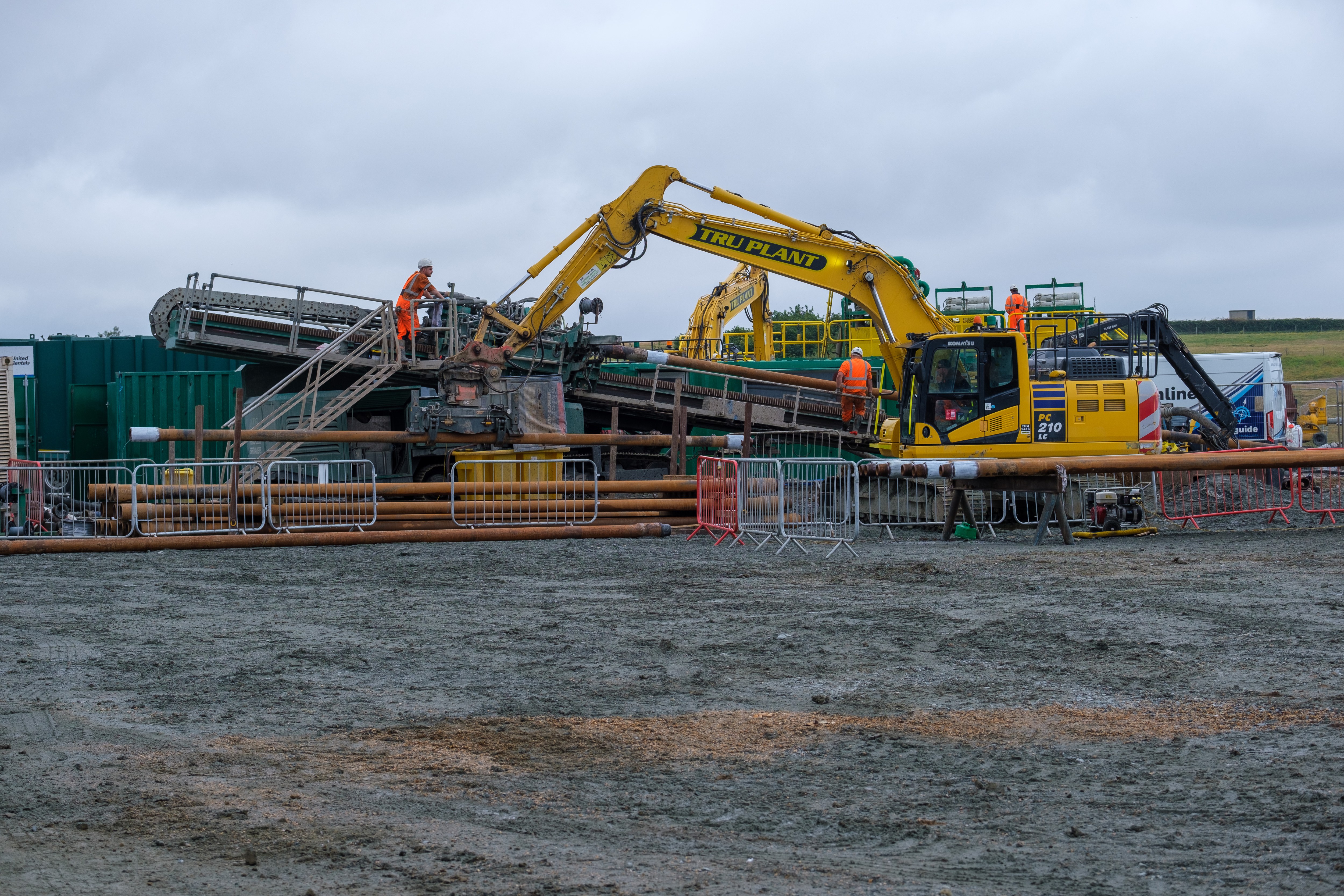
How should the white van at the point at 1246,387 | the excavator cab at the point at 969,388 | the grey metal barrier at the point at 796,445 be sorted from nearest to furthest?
1. the excavator cab at the point at 969,388
2. the grey metal barrier at the point at 796,445
3. the white van at the point at 1246,387

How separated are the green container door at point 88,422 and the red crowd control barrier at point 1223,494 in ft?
64.9

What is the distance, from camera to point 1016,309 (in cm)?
2652

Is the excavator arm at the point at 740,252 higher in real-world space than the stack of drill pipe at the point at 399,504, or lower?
higher

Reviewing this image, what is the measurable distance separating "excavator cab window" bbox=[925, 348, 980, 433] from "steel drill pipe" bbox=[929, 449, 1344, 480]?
1.29 metres

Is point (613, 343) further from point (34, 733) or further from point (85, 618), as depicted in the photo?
point (34, 733)

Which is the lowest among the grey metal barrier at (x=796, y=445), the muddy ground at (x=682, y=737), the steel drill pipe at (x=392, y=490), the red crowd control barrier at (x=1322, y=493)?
the muddy ground at (x=682, y=737)

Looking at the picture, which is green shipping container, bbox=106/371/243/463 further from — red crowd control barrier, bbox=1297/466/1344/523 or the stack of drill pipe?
red crowd control barrier, bbox=1297/466/1344/523

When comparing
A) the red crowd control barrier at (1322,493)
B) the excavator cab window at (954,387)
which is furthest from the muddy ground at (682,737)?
the red crowd control barrier at (1322,493)

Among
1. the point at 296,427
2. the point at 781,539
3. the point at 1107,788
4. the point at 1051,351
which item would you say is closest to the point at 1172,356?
the point at 1051,351

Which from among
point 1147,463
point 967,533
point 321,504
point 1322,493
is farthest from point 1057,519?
point 321,504

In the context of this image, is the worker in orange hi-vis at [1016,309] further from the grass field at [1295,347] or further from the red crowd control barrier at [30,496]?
the grass field at [1295,347]

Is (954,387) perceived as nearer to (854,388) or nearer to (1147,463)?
(1147,463)

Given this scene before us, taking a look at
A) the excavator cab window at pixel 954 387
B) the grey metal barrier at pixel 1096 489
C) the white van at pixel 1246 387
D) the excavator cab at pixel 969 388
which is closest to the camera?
the grey metal barrier at pixel 1096 489

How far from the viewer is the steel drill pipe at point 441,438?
709 inches
